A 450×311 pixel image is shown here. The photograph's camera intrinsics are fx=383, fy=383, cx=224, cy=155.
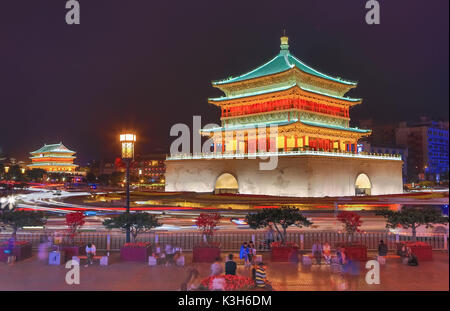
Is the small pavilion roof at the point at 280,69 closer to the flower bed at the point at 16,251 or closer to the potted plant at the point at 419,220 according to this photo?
the potted plant at the point at 419,220

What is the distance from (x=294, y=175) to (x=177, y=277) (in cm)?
2937

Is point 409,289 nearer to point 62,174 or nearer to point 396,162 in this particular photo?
point 396,162

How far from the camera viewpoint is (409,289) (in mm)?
11156

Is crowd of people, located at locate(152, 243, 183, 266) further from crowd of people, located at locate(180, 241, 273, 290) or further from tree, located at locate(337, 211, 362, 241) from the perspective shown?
tree, located at locate(337, 211, 362, 241)

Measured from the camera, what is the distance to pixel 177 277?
12398 millimetres

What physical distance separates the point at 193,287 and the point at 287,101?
124 feet

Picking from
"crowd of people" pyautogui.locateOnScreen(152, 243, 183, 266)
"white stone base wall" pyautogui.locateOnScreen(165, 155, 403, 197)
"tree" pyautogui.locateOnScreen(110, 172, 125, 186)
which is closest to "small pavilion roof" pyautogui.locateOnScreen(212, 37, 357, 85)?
"white stone base wall" pyautogui.locateOnScreen(165, 155, 403, 197)

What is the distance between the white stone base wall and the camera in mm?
40062

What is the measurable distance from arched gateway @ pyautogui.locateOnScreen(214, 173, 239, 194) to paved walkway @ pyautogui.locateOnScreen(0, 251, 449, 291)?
109ft

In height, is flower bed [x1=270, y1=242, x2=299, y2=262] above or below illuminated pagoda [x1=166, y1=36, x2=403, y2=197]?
below

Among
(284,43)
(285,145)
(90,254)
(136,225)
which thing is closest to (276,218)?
(136,225)

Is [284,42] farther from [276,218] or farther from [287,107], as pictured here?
[276,218]
